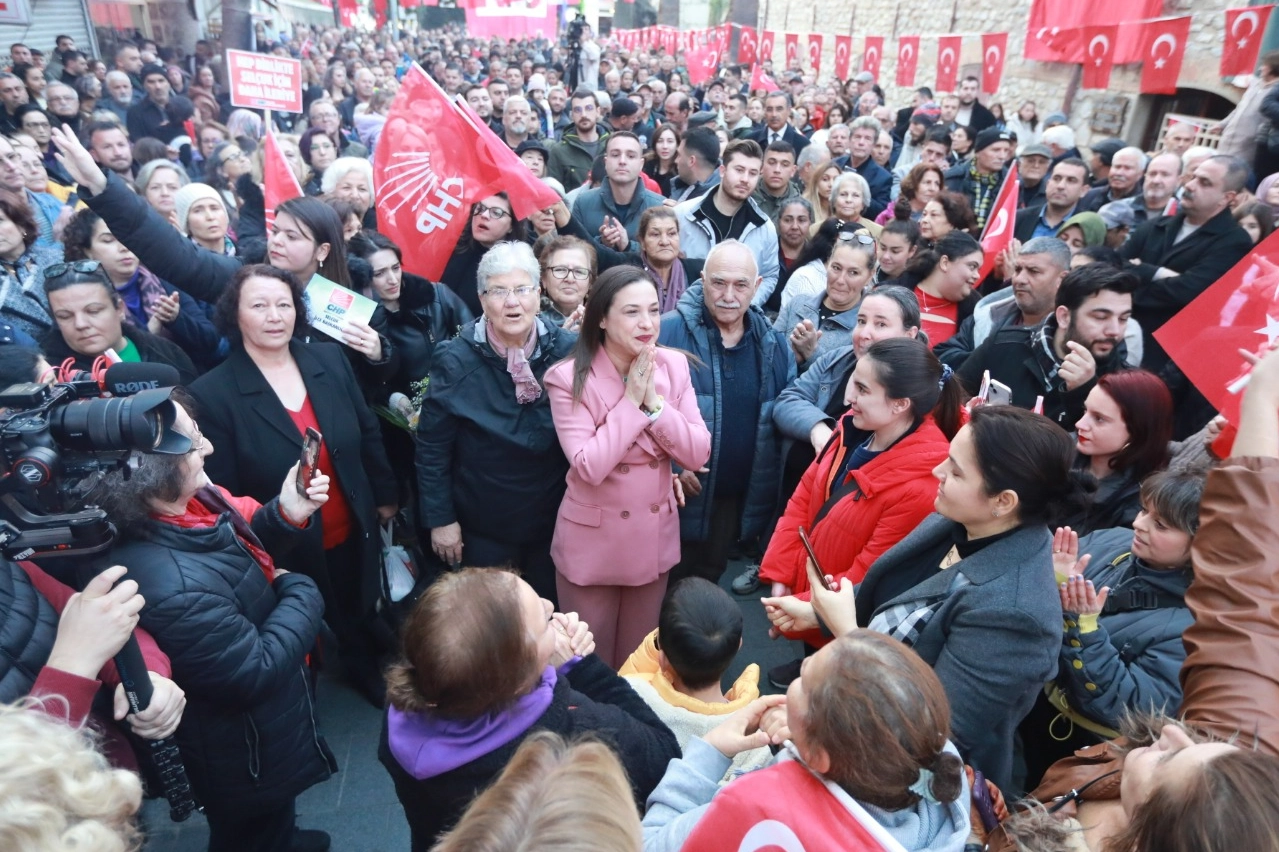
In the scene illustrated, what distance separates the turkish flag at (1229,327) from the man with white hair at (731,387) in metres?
1.52

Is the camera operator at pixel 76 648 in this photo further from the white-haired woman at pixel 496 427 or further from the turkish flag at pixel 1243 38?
the turkish flag at pixel 1243 38

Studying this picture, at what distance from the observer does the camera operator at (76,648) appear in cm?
164

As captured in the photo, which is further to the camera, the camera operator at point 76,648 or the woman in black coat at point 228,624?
the woman in black coat at point 228,624

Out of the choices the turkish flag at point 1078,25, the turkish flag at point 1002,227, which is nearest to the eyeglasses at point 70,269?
the turkish flag at point 1002,227

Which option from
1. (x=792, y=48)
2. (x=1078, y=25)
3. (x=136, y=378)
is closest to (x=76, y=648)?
(x=136, y=378)

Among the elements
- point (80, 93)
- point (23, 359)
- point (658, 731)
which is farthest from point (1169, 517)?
point (80, 93)

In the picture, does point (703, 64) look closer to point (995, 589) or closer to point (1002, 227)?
point (1002, 227)

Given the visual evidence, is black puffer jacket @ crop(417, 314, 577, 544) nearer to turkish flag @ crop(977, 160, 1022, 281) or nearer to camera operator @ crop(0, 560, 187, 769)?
camera operator @ crop(0, 560, 187, 769)

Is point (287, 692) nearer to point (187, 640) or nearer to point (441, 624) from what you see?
point (187, 640)

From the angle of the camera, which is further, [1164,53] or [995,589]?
[1164,53]

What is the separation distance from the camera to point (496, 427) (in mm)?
2988

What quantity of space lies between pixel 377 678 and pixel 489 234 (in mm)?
2268

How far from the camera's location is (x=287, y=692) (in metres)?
2.21

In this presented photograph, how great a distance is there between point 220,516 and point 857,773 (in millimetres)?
1749
